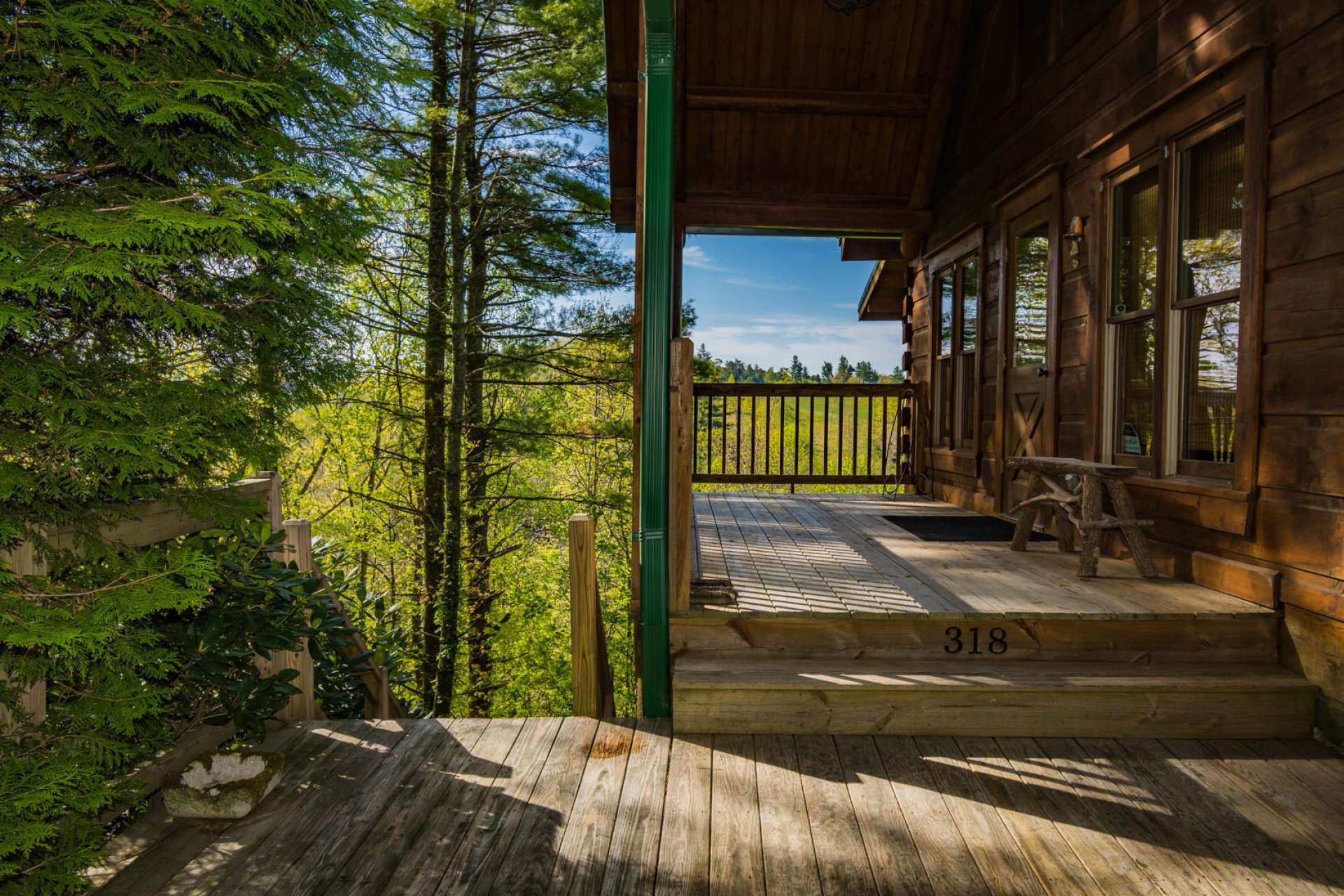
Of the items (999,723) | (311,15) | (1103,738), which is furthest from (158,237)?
(1103,738)

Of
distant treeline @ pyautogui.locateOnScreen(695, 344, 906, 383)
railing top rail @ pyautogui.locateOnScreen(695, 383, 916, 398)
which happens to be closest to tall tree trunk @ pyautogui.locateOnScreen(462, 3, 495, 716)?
distant treeline @ pyautogui.locateOnScreen(695, 344, 906, 383)

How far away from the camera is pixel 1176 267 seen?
144 inches

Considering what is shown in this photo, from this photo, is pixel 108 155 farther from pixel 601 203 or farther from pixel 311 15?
pixel 601 203

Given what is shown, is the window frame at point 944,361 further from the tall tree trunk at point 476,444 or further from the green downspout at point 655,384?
the tall tree trunk at point 476,444

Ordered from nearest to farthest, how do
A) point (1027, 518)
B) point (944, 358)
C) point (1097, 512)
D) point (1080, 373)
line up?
point (1097, 512), point (1027, 518), point (1080, 373), point (944, 358)

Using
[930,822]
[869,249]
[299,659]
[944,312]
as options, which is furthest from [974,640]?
[869,249]

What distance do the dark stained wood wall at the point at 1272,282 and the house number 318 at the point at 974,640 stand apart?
40.5 inches

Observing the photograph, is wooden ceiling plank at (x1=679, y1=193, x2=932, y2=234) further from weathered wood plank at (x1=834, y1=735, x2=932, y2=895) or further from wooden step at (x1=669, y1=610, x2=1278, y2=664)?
weathered wood plank at (x1=834, y1=735, x2=932, y2=895)

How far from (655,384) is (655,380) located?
2 cm

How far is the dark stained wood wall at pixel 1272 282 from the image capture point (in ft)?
8.76

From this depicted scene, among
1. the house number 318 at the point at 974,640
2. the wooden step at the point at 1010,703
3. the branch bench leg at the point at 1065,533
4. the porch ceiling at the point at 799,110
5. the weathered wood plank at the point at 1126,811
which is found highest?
the porch ceiling at the point at 799,110

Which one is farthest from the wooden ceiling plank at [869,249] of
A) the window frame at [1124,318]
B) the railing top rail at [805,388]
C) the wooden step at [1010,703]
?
the wooden step at [1010,703]

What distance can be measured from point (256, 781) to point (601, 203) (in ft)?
23.0

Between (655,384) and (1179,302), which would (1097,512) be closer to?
(1179,302)
